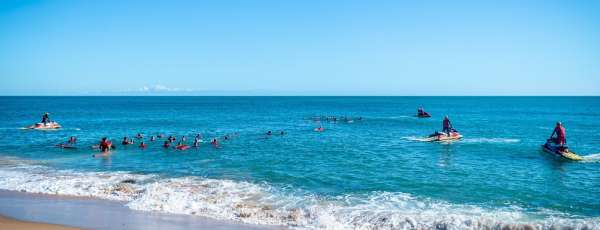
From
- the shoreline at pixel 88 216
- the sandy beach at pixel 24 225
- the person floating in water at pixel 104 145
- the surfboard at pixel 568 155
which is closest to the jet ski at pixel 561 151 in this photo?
the surfboard at pixel 568 155

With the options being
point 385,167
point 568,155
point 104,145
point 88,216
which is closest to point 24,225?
point 88,216

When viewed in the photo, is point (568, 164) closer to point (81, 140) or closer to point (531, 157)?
point (531, 157)

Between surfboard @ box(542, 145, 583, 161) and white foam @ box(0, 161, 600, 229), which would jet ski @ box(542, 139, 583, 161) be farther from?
white foam @ box(0, 161, 600, 229)

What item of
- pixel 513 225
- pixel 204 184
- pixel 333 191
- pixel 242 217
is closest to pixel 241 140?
pixel 204 184

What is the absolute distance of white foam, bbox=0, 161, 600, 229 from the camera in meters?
15.8

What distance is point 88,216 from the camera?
16281 mm

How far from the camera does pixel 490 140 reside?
41281mm

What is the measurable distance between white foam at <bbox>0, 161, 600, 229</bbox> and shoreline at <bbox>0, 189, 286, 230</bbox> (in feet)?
2.33

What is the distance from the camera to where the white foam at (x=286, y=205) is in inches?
623

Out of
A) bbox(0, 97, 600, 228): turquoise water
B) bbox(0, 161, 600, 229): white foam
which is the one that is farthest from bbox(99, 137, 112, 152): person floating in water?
bbox(0, 161, 600, 229): white foam

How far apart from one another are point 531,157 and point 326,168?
15.7 meters

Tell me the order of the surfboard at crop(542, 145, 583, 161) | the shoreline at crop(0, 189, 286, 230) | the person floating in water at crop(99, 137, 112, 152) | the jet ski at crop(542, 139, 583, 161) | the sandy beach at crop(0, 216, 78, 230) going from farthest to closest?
the person floating in water at crop(99, 137, 112, 152) → the jet ski at crop(542, 139, 583, 161) → the surfboard at crop(542, 145, 583, 161) → the shoreline at crop(0, 189, 286, 230) → the sandy beach at crop(0, 216, 78, 230)

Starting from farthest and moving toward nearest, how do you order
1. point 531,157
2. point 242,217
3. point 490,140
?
point 490,140
point 531,157
point 242,217

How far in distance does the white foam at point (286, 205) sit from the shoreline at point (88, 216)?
712mm
